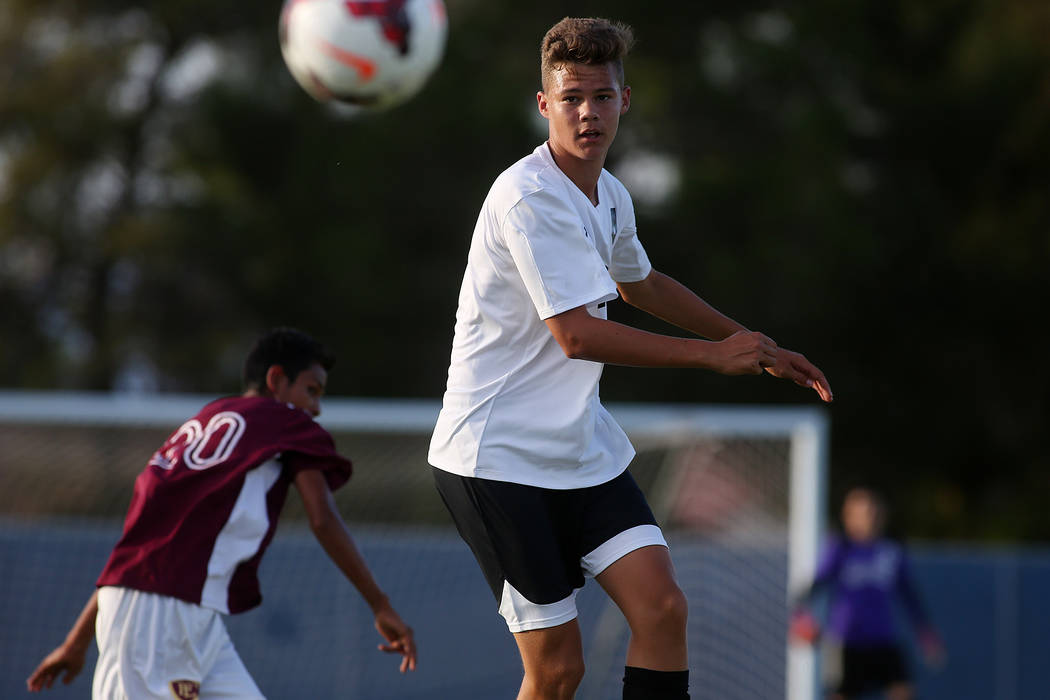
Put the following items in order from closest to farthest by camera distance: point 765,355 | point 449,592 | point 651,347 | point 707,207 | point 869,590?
point 765,355
point 651,347
point 869,590
point 449,592
point 707,207

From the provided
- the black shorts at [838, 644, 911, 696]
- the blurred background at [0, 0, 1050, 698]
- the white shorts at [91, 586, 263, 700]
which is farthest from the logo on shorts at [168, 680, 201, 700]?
the blurred background at [0, 0, 1050, 698]

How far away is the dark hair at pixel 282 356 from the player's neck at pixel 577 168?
1227mm

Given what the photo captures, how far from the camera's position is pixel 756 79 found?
17.3m

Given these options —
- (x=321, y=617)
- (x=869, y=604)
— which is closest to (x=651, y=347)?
(x=321, y=617)

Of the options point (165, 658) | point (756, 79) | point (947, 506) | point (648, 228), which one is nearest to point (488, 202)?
point (165, 658)

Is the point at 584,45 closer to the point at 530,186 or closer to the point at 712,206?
the point at 530,186

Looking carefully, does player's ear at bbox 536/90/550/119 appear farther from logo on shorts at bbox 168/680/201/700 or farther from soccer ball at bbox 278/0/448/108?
logo on shorts at bbox 168/680/201/700

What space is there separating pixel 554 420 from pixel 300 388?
3.92 ft

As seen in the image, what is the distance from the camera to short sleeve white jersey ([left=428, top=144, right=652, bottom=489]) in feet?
11.0

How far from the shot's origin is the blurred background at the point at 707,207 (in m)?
16.8

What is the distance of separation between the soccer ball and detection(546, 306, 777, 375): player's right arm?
1.61 metres

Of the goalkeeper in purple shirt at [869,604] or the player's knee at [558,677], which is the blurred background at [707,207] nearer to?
the goalkeeper in purple shirt at [869,604]

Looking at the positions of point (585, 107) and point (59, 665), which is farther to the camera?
point (59, 665)

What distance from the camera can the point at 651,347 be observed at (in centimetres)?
322
